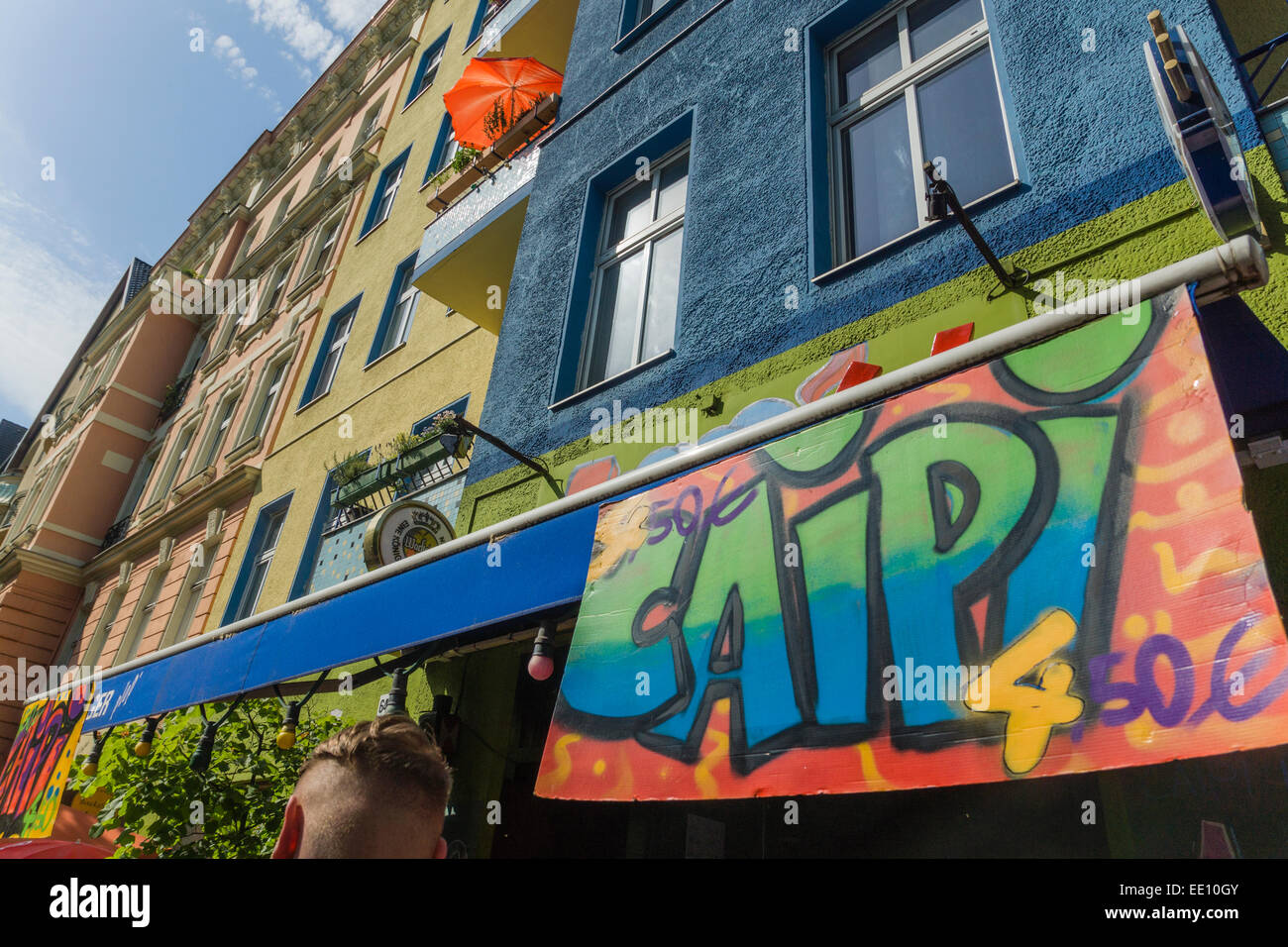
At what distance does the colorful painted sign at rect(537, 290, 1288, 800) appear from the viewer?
1.84m

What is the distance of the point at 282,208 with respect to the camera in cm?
1978

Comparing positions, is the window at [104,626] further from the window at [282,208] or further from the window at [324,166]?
the window at [324,166]

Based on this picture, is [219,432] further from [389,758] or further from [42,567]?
[389,758]

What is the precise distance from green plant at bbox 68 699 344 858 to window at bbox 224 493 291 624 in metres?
4.56

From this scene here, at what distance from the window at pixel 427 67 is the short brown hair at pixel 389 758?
16.8 meters

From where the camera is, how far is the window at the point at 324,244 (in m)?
15.2

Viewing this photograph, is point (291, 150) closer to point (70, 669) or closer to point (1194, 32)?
point (70, 669)

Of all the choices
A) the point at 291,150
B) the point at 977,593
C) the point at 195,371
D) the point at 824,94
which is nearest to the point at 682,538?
the point at 977,593

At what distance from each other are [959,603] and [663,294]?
3.85 metres

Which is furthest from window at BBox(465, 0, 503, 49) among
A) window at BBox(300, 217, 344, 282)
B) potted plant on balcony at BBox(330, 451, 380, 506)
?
potted plant on balcony at BBox(330, 451, 380, 506)

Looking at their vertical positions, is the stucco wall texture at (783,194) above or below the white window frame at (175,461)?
below

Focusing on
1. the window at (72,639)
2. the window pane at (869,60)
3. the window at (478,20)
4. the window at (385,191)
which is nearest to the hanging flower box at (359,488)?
the window pane at (869,60)

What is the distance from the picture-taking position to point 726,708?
2.56m
